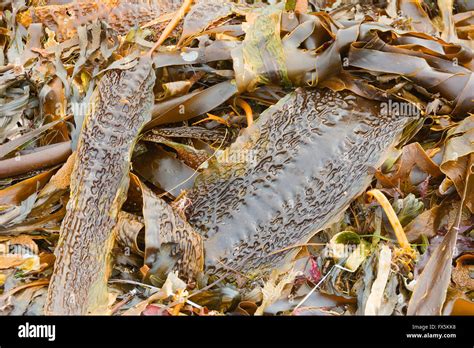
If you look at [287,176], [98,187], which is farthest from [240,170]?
[98,187]

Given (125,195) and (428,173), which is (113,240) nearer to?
(125,195)

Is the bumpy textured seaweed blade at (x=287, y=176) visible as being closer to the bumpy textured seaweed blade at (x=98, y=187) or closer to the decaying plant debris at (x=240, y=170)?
the decaying plant debris at (x=240, y=170)

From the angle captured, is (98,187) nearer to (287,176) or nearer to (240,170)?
(240,170)

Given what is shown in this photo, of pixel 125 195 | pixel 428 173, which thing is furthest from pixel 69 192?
pixel 428 173

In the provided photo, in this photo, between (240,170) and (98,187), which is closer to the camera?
(98,187)

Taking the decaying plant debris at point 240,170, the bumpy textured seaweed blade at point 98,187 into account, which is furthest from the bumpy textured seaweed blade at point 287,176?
the bumpy textured seaweed blade at point 98,187

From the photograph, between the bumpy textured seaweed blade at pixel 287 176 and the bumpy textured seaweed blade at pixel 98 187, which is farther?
the bumpy textured seaweed blade at pixel 287 176

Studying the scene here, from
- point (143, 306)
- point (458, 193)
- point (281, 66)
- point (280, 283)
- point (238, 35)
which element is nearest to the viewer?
point (143, 306)
